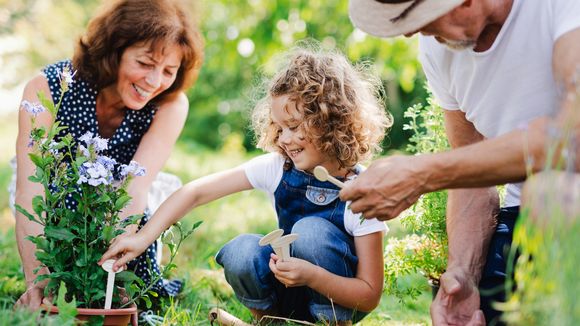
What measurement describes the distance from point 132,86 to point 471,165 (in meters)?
1.61

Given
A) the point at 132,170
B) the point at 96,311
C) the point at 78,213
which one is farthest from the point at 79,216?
the point at 96,311

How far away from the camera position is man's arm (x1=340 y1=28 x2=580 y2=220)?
1711mm

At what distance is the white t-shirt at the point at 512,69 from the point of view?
6.68 feet

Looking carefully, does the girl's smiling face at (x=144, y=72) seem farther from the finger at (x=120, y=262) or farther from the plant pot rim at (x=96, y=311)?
the plant pot rim at (x=96, y=311)

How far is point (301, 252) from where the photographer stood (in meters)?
2.46

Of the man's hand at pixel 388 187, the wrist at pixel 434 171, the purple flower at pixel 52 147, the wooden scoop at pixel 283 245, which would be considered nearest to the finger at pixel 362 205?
the man's hand at pixel 388 187

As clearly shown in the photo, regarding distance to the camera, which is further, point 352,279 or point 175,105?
point 175,105

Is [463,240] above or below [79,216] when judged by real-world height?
below

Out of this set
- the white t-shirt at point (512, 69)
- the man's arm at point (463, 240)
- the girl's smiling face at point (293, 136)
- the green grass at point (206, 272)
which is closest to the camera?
the white t-shirt at point (512, 69)

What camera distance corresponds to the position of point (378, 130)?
2695 millimetres

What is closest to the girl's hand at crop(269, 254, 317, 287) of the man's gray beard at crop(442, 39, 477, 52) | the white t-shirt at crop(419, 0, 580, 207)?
the white t-shirt at crop(419, 0, 580, 207)

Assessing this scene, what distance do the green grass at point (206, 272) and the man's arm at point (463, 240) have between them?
0.57 metres

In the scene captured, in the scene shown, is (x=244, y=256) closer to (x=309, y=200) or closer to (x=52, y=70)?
(x=309, y=200)

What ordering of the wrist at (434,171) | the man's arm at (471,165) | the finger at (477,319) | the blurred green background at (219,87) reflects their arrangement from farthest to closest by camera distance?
the blurred green background at (219,87), the finger at (477,319), the wrist at (434,171), the man's arm at (471,165)
